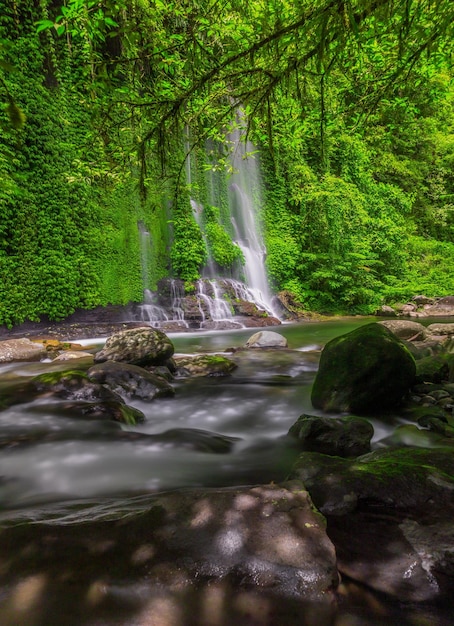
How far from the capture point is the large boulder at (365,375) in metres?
3.83

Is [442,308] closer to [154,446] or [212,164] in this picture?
[212,164]

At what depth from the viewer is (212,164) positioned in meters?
15.6

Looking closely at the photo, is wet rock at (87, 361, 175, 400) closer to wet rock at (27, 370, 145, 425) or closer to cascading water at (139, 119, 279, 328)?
wet rock at (27, 370, 145, 425)

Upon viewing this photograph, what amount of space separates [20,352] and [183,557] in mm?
7108

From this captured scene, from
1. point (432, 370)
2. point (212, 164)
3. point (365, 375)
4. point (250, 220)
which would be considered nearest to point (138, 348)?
point (365, 375)

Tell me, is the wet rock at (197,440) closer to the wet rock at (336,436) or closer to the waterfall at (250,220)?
the wet rock at (336,436)

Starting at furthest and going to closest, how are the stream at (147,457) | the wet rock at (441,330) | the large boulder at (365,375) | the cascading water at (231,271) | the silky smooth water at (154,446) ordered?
1. the cascading water at (231,271)
2. the wet rock at (441,330)
3. the large boulder at (365,375)
4. the silky smooth water at (154,446)
5. the stream at (147,457)

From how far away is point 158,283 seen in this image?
43.1 ft

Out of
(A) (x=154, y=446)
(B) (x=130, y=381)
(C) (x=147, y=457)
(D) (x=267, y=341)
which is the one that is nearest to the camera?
(C) (x=147, y=457)

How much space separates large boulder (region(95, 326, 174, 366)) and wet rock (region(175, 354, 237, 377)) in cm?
36

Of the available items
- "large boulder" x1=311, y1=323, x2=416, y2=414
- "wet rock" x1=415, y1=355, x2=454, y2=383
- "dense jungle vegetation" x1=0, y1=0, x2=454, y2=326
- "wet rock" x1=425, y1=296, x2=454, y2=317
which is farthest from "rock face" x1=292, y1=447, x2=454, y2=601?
"wet rock" x1=425, y1=296, x2=454, y2=317

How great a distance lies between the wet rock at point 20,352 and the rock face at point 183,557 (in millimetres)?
6329

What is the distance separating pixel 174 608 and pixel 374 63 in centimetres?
699

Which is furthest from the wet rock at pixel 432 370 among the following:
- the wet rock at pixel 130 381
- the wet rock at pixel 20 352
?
the wet rock at pixel 20 352
